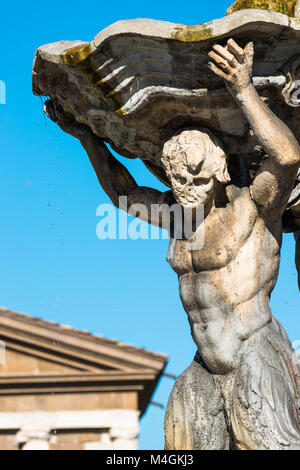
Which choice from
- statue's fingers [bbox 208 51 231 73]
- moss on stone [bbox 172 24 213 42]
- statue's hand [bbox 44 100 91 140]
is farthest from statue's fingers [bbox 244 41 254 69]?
statue's hand [bbox 44 100 91 140]

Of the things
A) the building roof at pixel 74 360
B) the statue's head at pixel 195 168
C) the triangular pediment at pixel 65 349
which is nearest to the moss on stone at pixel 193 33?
the statue's head at pixel 195 168

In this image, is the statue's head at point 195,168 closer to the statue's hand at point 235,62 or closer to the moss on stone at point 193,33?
the statue's hand at point 235,62

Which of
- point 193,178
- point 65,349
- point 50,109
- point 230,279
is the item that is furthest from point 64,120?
point 65,349

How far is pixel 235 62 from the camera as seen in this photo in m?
7.90

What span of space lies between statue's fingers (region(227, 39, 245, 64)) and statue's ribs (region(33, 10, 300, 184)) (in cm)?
7

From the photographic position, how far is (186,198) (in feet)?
27.5

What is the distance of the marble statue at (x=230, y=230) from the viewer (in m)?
7.95

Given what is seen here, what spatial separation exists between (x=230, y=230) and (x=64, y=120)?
168cm

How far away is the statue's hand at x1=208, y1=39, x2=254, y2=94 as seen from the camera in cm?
789

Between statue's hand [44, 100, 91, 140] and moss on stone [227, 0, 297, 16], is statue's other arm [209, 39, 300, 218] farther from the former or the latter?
statue's hand [44, 100, 91, 140]

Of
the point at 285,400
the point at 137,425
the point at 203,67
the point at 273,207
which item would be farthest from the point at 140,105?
the point at 137,425
